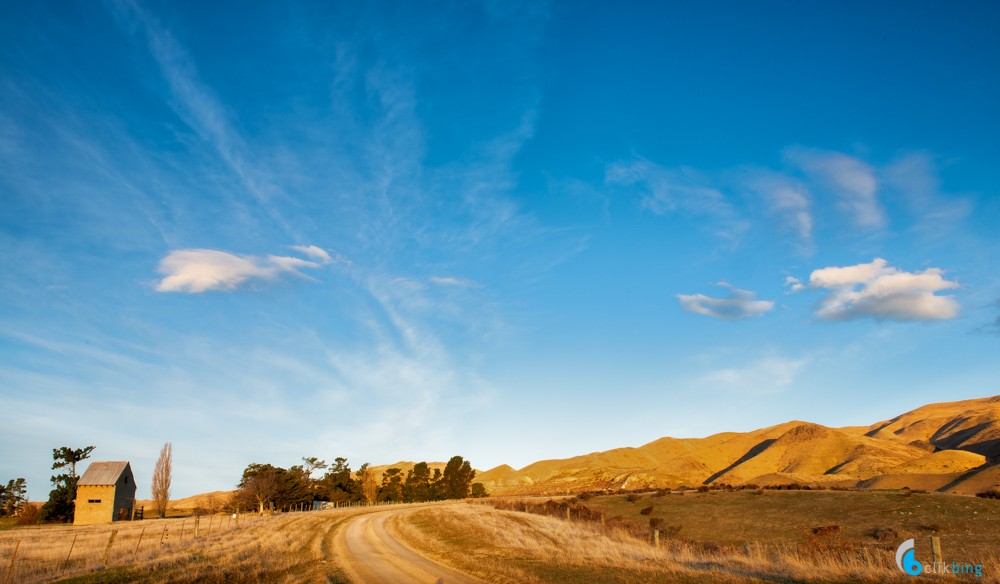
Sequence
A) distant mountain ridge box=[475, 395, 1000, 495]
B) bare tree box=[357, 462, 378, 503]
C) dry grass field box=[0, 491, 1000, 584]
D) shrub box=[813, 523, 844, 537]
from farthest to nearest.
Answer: bare tree box=[357, 462, 378, 503]
distant mountain ridge box=[475, 395, 1000, 495]
shrub box=[813, 523, 844, 537]
dry grass field box=[0, 491, 1000, 584]

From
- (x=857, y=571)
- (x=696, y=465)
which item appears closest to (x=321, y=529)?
(x=857, y=571)

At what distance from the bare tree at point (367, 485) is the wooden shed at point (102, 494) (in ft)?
134

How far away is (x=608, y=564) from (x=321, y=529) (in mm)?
29319

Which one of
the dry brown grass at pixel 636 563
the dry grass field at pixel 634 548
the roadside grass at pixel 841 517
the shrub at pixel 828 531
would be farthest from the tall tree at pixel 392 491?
the shrub at pixel 828 531

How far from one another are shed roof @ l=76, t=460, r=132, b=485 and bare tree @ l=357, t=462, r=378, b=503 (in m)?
43.0

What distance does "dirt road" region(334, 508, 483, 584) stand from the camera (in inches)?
755

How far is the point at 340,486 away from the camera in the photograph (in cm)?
10706

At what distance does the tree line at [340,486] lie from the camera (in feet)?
277

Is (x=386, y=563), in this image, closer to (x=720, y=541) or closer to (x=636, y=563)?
(x=636, y=563)

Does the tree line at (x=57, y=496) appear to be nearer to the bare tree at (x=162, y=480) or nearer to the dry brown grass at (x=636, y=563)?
the bare tree at (x=162, y=480)

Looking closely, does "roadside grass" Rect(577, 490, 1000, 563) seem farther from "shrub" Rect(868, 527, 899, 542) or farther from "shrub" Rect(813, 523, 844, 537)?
"shrub" Rect(813, 523, 844, 537)

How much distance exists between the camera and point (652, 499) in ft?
223

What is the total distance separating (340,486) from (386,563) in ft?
300

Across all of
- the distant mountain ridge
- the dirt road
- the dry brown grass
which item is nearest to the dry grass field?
the dry brown grass
